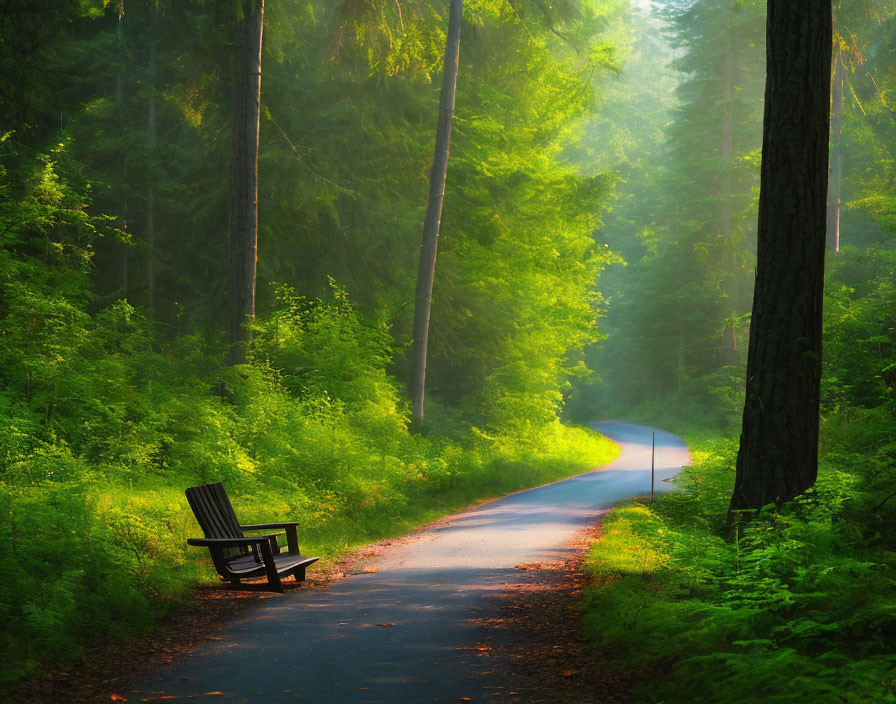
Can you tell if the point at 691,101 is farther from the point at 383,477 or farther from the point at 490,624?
the point at 490,624

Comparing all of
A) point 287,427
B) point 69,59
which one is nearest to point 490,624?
point 287,427

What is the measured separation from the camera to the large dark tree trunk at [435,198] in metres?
21.2

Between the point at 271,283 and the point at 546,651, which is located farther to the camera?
the point at 271,283

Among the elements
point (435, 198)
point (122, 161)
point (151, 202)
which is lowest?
point (435, 198)

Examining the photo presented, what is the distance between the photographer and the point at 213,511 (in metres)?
9.08

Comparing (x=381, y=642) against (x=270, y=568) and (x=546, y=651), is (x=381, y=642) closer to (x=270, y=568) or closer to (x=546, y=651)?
(x=546, y=651)

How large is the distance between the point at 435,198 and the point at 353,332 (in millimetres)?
4802

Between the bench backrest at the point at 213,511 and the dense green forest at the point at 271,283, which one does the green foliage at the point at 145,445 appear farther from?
the bench backrest at the point at 213,511

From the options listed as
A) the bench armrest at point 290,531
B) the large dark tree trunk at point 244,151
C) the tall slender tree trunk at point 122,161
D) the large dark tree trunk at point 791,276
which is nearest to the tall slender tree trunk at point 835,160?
the large dark tree trunk at point 244,151

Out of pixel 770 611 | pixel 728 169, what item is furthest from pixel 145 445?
pixel 728 169

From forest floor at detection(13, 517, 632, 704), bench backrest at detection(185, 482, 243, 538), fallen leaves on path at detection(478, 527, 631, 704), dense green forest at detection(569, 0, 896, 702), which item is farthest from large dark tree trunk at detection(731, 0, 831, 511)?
bench backrest at detection(185, 482, 243, 538)

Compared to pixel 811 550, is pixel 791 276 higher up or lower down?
higher up

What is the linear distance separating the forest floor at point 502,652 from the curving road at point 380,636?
172 millimetres

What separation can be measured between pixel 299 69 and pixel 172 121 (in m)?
5.51
